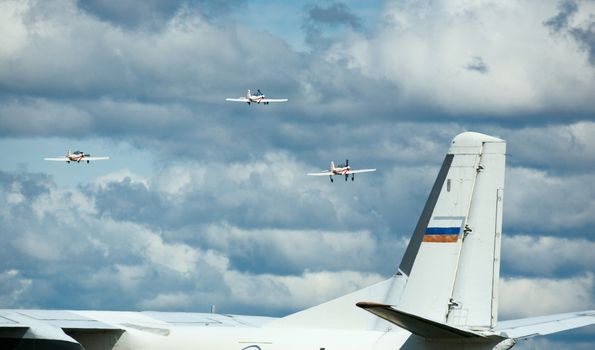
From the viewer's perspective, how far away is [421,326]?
3916cm

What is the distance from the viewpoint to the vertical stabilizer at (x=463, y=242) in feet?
137

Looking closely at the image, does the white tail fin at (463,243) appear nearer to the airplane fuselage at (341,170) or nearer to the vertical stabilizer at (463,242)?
the vertical stabilizer at (463,242)

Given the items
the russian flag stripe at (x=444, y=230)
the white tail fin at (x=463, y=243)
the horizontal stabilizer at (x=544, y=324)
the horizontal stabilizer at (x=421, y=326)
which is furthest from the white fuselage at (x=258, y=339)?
the horizontal stabilizer at (x=544, y=324)

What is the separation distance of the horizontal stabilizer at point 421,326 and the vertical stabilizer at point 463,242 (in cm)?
137

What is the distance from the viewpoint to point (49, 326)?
147ft

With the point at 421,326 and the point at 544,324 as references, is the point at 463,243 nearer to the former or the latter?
the point at 421,326

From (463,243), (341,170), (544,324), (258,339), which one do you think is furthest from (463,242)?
(341,170)

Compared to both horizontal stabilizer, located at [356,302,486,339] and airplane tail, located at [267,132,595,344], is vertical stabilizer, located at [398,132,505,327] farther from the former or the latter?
horizontal stabilizer, located at [356,302,486,339]

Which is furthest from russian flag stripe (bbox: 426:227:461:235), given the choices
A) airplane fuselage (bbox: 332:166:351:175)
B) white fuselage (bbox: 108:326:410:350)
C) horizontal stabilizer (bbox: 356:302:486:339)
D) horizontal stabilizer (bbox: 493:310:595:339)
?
airplane fuselage (bbox: 332:166:351:175)

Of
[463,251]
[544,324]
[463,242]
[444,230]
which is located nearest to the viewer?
[463,251]

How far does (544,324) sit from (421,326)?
8.95 metres

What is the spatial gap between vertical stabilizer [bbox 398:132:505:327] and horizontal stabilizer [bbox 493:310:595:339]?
98.7 inches

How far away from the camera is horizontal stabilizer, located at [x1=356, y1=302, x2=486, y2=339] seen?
36.3 meters

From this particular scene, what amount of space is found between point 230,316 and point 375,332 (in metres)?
11.7
